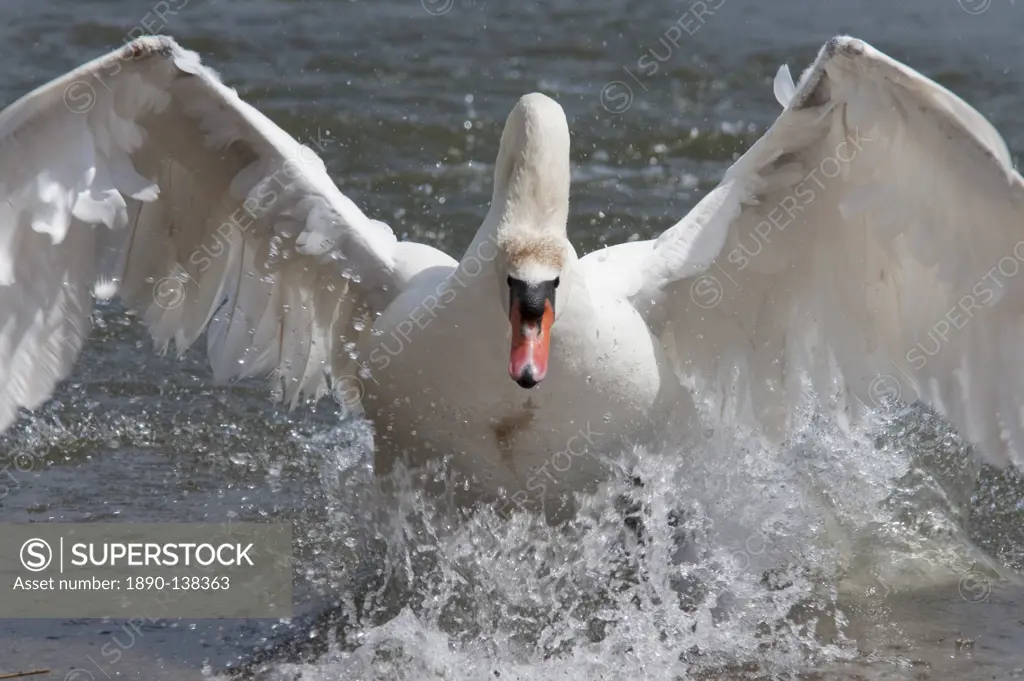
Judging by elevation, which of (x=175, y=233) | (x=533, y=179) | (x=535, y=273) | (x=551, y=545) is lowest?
(x=551, y=545)

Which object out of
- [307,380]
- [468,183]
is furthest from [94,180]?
[468,183]

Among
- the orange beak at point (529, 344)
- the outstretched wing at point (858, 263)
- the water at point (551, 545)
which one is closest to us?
the orange beak at point (529, 344)

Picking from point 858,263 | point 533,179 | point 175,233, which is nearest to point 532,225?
point 533,179

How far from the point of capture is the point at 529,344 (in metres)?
5.00

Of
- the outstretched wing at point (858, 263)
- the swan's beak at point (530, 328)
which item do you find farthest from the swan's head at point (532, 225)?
the outstretched wing at point (858, 263)

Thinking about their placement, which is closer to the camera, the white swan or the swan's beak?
the swan's beak

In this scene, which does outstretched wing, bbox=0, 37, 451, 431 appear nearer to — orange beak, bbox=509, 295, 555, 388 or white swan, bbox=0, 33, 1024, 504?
white swan, bbox=0, 33, 1024, 504

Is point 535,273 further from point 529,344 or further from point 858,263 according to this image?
point 858,263

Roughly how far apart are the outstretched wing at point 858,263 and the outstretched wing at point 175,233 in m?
1.15

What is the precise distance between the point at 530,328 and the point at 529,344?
57 mm

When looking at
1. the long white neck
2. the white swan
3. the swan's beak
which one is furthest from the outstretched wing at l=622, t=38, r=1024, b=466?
the swan's beak

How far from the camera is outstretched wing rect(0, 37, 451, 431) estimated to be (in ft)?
17.4

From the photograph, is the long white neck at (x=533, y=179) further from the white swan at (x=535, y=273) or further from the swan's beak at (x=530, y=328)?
the swan's beak at (x=530, y=328)

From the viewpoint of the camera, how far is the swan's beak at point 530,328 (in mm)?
4957
